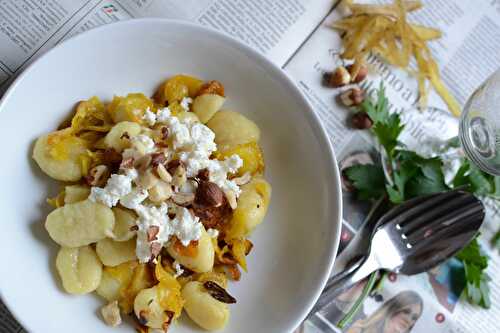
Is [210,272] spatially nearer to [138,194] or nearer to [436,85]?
[138,194]

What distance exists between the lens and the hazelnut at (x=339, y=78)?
1180 millimetres

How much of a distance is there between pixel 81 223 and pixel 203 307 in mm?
241

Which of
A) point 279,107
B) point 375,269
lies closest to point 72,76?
point 279,107

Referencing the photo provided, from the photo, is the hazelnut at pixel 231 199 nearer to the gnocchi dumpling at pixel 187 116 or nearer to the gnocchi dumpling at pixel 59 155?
the gnocchi dumpling at pixel 187 116

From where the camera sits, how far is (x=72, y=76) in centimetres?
94

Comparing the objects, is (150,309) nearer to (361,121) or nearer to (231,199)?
(231,199)

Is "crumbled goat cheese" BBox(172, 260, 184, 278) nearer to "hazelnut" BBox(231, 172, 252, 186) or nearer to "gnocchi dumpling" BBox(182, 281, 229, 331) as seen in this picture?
"gnocchi dumpling" BBox(182, 281, 229, 331)

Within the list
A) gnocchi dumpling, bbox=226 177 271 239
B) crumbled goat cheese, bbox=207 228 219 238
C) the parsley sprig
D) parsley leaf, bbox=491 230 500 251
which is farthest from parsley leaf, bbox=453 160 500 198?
crumbled goat cheese, bbox=207 228 219 238

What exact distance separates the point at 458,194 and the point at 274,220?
424 millimetres

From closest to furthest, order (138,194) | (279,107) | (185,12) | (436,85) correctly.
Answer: (138,194), (279,107), (185,12), (436,85)

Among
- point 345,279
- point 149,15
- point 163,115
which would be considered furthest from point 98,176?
point 345,279

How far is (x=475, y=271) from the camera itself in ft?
3.93

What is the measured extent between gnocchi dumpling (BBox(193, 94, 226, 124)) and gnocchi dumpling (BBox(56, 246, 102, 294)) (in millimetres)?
308

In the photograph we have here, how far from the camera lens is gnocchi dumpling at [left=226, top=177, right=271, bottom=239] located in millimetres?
925
